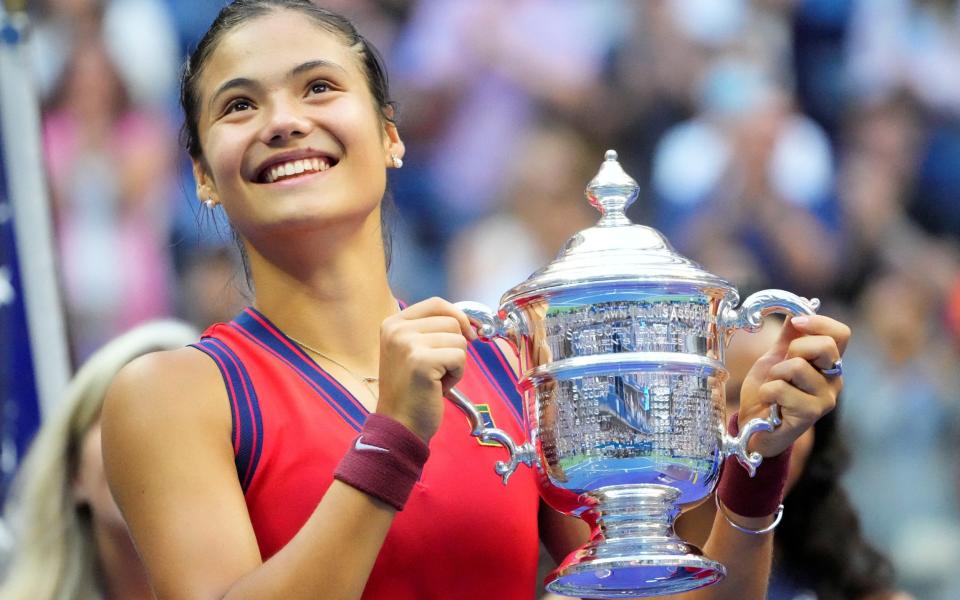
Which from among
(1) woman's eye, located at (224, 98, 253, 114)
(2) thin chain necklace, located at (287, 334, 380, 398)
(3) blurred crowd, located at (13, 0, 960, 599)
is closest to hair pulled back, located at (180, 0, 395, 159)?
(1) woman's eye, located at (224, 98, 253, 114)

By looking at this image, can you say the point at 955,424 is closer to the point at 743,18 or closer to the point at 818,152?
the point at 818,152

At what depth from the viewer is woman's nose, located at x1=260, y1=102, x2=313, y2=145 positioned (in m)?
2.03

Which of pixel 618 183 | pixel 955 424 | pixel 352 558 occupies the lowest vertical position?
pixel 352 558

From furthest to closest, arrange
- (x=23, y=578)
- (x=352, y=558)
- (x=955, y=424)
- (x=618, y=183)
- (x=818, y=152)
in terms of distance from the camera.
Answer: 1. (x=818, y=152)
2. (x=955, y=424)
3. (x=23, y=578)
4. (x=618, y=183)
5. (x=352, y=558)

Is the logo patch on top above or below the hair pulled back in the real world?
below

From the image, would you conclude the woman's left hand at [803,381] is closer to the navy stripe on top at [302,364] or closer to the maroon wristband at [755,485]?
the maroon wristband at [755,485]

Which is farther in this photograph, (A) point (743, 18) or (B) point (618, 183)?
(A) point (743, 18)

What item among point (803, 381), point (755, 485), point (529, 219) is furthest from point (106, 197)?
point (803, 381)

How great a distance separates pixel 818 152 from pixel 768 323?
8.28 feet

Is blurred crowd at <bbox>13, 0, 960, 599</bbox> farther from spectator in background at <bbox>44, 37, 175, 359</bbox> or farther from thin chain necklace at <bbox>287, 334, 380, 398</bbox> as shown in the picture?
thin chain necklace at <bbox>287, 334, 380, 398</bbox>

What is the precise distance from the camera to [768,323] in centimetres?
311

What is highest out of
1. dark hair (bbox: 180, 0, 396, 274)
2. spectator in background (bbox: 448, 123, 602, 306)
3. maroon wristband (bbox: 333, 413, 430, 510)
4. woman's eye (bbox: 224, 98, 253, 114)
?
spectator in background (bbox: 448, 123, 602, 306)

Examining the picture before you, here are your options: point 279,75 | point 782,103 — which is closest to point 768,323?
point 279,75

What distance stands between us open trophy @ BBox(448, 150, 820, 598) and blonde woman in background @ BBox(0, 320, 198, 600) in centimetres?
137
